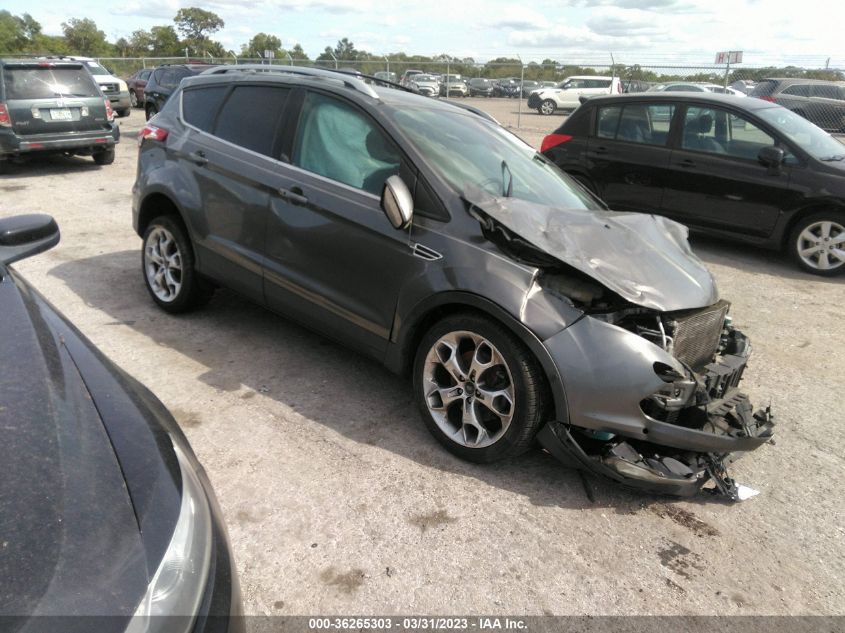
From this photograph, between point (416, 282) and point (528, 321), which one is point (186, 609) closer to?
point (528, 321)

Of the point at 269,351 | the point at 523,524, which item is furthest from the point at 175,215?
the point at 523,524

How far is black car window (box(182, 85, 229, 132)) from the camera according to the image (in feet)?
15.9

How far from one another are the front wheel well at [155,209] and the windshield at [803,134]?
6095 millimetres

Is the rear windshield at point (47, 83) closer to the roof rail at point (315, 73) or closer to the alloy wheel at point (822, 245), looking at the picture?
the roof rail at point (315, 73)

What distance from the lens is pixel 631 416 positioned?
303cm

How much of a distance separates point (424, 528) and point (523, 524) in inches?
17.7

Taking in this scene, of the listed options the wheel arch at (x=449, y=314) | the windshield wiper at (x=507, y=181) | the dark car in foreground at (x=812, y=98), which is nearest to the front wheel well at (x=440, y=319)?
the wheel arch at (x=449, y=314)

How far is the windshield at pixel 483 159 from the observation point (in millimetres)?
3739

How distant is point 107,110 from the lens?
11648 mm

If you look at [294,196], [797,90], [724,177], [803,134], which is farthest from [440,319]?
[797,90]

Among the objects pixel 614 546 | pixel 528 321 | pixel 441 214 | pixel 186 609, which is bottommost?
pixel 614 546

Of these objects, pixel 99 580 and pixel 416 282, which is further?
pixel 416 282

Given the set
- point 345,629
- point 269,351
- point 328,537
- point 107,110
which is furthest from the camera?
point 107,110

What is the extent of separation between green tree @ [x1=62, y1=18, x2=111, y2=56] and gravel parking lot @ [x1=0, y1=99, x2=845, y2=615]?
2906 inches
